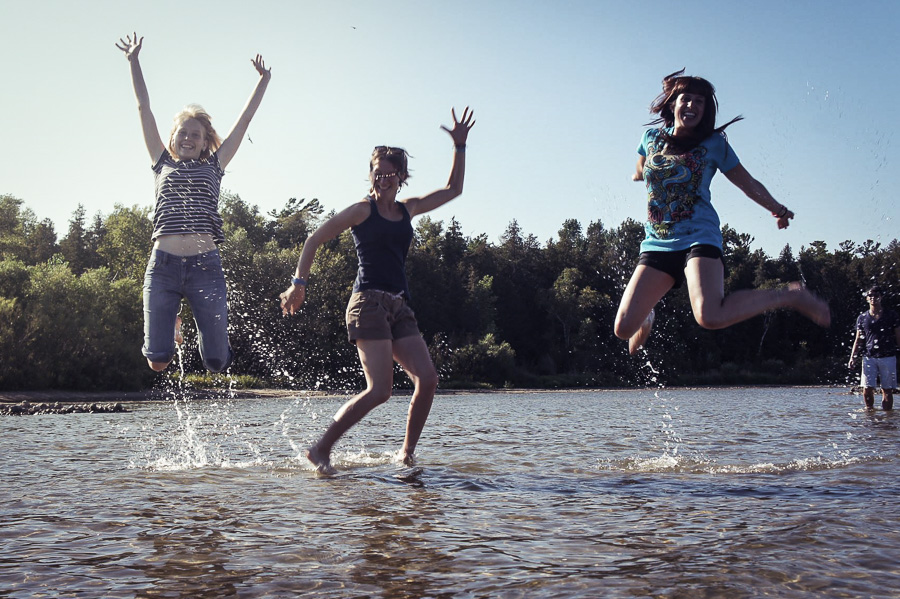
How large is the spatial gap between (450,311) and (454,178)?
164ft

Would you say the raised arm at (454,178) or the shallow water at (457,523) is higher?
the raised arm at (454,178)

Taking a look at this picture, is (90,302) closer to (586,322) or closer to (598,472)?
(598,472)

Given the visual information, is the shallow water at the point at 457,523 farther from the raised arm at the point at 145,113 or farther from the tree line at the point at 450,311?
the tree line at the point at 450,311

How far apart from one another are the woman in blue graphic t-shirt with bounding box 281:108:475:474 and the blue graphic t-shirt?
1606 millimetres

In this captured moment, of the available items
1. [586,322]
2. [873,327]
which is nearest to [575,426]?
[873,327]

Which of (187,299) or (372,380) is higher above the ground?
(187,299)

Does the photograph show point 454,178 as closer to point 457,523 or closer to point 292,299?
point 292,299

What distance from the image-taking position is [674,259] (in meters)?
5.35

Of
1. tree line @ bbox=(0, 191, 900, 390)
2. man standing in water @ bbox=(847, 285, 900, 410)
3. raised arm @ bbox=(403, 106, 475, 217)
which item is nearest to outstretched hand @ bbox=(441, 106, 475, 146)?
raised arm @ bbox=(403, 106, 475, 217)

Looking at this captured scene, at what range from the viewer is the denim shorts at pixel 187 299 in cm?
604

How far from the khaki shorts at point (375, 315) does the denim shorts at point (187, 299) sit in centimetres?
100

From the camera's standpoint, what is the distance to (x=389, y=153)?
20.1 feet

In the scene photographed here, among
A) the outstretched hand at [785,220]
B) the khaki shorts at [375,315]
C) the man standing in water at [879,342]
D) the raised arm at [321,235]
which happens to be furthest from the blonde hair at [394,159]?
the man standing in water at [879,342]

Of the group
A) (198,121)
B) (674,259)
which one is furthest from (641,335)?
(198,121)
